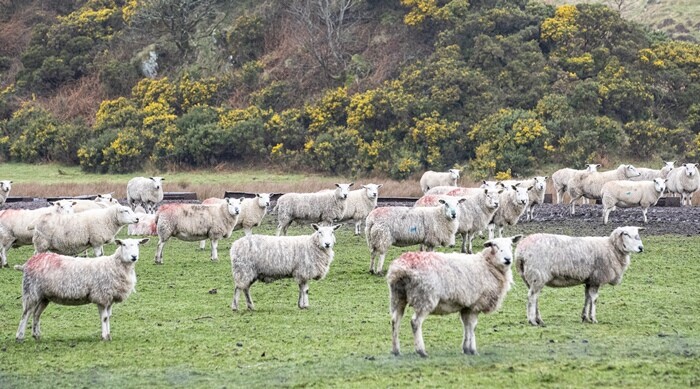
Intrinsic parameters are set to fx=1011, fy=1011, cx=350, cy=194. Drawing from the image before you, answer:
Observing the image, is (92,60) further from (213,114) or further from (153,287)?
(153,287)

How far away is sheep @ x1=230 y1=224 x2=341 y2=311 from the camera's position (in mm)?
17016

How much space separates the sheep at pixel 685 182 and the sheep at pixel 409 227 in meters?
16.0

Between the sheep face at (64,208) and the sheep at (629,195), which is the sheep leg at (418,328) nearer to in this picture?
the sheep face at (64,208)

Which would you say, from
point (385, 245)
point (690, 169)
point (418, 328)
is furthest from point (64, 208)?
point (690, 169)

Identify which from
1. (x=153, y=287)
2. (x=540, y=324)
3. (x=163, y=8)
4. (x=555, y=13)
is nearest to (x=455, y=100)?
(x=555, y=13)

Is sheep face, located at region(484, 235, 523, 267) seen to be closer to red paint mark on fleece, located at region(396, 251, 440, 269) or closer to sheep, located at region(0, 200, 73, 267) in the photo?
red paint mark on fleece, located at region(396, 251, 440, 269)

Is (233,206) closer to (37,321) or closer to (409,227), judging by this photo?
(409,227)

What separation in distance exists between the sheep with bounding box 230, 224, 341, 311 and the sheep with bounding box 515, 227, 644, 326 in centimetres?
353

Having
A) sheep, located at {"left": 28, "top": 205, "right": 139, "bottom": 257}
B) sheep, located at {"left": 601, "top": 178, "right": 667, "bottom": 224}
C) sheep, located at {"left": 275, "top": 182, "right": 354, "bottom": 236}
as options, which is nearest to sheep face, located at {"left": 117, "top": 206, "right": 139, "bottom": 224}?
sheep, located at {"left": 28, "top": 205, "right": 139, "bottom": 257}

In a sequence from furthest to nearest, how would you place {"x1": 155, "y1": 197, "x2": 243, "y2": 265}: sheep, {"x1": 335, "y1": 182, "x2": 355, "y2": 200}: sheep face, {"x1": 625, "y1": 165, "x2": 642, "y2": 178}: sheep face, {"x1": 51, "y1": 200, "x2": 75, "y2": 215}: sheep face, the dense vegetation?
the dense vegetation, {"x1": 625, "y1": 165, "x2": 642, "y2": 178}: sheep face, {"x1": 335, "y1": 182, "x2": 355, "y2": 200}: sheep face, {"x1": 155, "y1": 197, "x2": 243, "y2": 265}: sheep, {"x1": 51, "y1": 200, "x2": 75, "y2": 215}: sheep face

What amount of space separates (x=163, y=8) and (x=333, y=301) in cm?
4659

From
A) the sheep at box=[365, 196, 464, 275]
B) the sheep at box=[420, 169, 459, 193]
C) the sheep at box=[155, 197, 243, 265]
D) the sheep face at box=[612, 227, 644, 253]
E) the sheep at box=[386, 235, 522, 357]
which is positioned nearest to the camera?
the sheep at box=[386, 235, 522, 357]

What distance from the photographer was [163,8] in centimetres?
6159

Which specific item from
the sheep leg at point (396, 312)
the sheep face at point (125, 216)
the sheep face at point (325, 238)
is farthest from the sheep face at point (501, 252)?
the sheep face at point (125, 216)
